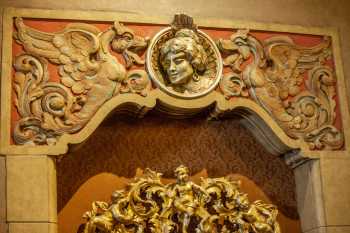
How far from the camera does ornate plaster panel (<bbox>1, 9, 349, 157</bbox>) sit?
3.30 meters

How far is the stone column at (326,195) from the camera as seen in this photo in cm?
354

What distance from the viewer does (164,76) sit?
3.59 m

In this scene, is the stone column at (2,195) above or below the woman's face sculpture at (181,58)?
below

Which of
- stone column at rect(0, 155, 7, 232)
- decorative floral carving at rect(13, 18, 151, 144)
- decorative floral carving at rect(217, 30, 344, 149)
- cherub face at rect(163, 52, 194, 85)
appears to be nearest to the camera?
stone column at rect(0, 155, 7, 232)

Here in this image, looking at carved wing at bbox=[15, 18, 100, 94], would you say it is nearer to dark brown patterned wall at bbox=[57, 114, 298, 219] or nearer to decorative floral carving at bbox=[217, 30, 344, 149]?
dark brown patterned wall at bbox=[57, 114, 298, 219]

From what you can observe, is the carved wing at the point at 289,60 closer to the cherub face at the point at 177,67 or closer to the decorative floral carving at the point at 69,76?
the cherub face at the point at 177,67

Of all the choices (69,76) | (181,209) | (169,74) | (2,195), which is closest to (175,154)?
(181,209)

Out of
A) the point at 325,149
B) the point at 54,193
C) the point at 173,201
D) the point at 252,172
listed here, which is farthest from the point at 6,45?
the point at 325,149

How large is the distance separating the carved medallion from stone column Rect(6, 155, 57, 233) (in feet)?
2.59

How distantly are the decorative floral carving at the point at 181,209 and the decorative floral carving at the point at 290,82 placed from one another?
475 millimetres

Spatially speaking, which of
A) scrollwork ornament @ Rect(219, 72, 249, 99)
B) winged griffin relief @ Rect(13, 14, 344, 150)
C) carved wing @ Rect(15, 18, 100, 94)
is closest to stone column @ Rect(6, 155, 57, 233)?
winged griffin relief @ Rect(13, 14, 344, 150)

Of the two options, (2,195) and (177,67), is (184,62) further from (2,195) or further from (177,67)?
(2,195)

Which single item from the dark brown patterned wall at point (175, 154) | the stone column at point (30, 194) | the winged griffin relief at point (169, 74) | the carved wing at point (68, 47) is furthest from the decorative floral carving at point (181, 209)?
the carved wing at point (68, 47)

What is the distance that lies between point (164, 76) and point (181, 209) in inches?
29.0
